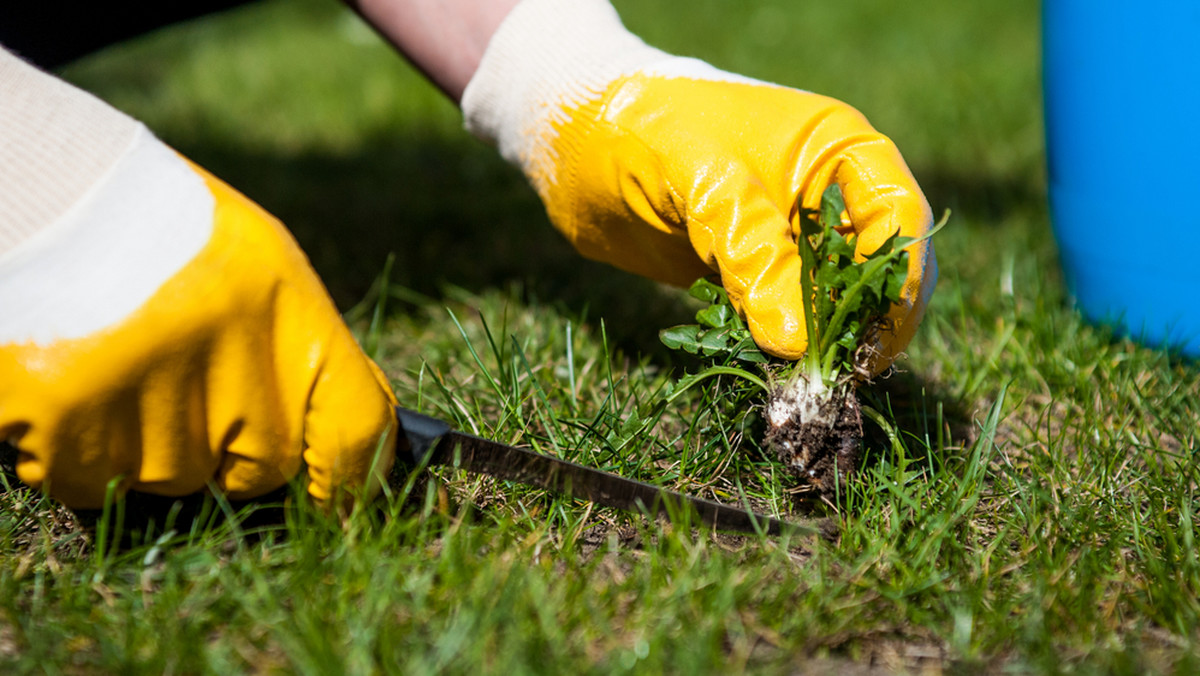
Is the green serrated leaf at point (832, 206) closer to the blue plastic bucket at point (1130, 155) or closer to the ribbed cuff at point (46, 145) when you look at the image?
the blue plastic bucket at point (1130, 155)

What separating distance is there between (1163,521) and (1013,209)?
72.5 inches

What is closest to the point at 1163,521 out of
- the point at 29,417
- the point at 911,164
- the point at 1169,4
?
the point at 1169,4

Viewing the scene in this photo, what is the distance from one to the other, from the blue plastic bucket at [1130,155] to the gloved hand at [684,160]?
75 centimetres

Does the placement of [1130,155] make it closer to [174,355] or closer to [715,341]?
[715,341]

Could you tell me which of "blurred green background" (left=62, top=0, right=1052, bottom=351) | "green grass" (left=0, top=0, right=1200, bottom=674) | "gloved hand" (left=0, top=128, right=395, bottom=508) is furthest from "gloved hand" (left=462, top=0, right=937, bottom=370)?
"gloved hand" (left=0, top=128, right=395, bottom=508)

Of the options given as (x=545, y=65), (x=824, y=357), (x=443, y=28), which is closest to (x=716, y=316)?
(x=824, y=357)

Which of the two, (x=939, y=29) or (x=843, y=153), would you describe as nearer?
(x=843, y=153)

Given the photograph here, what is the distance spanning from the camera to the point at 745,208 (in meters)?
1.58

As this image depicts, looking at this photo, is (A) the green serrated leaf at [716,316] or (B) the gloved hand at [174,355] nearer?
(B) the gloved hand at [174,355]

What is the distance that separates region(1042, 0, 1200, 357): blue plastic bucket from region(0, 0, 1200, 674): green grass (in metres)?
0.13

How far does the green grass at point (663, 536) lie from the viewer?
1229 mm

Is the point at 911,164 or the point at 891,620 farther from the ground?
the point at 911,164

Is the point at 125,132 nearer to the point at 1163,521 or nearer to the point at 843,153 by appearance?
the point at 843,153

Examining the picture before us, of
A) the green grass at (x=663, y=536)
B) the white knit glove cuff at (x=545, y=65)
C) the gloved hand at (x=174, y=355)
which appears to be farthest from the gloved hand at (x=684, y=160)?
the gloved hand at (x=174, y=355)
